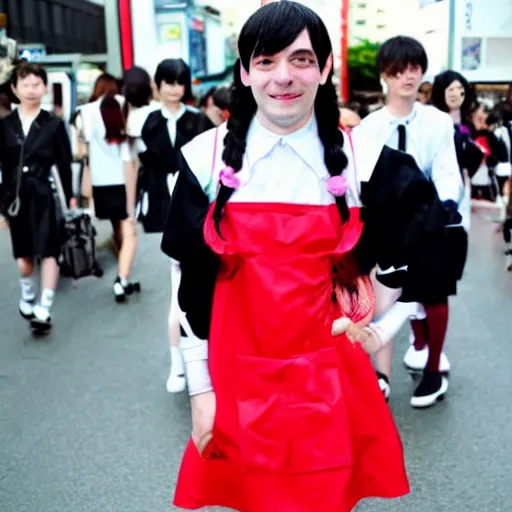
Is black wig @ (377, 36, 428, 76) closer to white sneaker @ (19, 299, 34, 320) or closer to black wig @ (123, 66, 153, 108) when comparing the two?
black wig @ (123, 66, 153, 108)

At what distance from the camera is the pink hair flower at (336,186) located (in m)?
2.02

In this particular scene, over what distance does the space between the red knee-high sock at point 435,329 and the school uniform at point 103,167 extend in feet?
10.6

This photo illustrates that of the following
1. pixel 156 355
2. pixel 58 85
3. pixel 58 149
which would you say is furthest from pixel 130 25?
pixel 156 355

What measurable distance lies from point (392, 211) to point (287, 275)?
31 centimetres

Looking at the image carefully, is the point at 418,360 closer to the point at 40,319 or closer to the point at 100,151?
the point at 40,319

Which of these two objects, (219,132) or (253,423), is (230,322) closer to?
(253,423)

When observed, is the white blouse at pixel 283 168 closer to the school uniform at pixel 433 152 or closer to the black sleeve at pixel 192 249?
the black sleeve at pixel 192 249

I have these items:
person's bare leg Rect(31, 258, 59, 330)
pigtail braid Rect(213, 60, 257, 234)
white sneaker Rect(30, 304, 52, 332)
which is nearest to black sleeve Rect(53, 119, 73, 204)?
person's bare leg Rect(31, 258, 59, 330)

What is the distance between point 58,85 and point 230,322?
10264mm

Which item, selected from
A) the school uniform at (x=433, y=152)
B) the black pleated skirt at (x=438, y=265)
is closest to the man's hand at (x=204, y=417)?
the school uniform at (x=433, y=152)

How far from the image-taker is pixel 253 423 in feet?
6.64

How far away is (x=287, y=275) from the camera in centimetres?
200

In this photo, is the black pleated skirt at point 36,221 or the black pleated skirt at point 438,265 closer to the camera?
the black pleated skirt at point 438,265

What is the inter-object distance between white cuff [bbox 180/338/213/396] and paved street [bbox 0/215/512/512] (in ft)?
4.51
